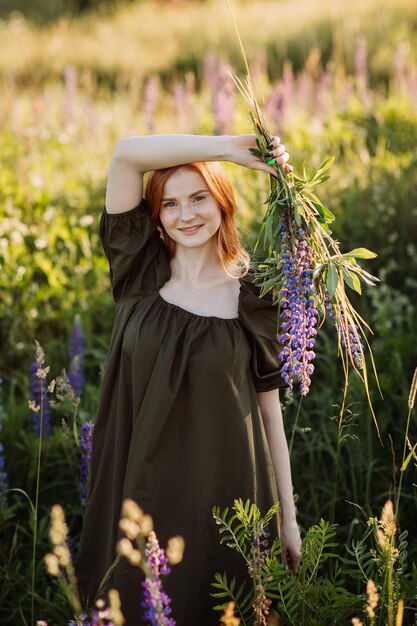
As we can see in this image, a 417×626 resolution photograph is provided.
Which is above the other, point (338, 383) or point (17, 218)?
point (17, 218)

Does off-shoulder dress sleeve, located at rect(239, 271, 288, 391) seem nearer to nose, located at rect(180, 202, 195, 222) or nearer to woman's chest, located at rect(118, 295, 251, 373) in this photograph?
woman's chest, located at rect(118, 295, 251, 373)

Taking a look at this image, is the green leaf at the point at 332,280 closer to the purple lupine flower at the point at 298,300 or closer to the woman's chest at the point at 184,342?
the purple lupine flower at the point at 298,300

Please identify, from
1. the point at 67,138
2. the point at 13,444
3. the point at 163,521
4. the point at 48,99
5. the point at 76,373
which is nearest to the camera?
the point at 163,521

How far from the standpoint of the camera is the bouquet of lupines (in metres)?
2.05

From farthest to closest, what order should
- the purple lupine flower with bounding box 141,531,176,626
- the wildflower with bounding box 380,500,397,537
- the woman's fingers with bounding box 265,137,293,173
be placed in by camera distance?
the woman's fingers with bounding box 265,137,293,173
the wildflower with bounding box 380,500,397,537
the purple lupine flower with bounding box 141,531,176,626

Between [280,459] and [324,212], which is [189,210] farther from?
[280,459]

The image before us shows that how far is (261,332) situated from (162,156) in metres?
0.61

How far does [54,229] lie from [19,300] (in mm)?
576

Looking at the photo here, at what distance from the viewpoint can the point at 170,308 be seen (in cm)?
242

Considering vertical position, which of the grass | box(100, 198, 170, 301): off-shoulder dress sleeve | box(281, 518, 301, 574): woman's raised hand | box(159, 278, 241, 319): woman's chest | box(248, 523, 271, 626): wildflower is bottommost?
box(281, 518, 301, 574): woman's raised hand

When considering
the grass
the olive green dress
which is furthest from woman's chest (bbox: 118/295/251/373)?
the grass

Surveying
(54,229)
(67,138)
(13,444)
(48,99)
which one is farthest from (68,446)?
(48,99)

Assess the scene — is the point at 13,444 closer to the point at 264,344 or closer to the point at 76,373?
the point at 76,373

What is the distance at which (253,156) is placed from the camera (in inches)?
88.3
